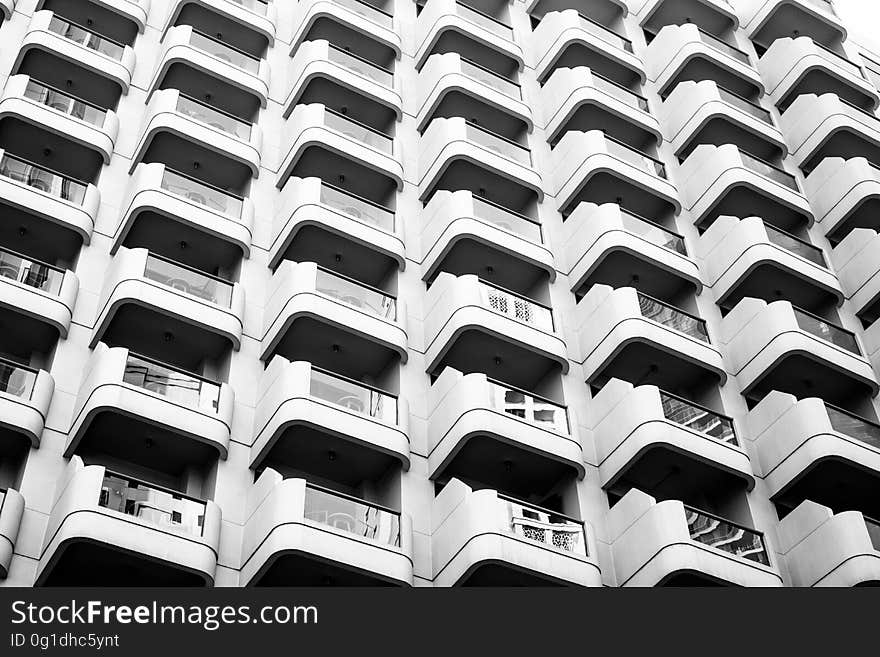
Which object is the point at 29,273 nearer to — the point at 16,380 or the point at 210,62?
the point at 16,380

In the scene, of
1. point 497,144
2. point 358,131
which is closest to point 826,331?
point 497,144

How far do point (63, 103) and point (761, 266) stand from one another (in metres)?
17.7

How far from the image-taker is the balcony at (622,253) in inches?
1168

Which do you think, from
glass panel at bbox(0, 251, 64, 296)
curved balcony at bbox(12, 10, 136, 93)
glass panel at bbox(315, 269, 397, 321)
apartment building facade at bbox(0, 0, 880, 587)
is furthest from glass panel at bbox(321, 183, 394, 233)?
glass panel at bbox(0, 251, 64, 296)

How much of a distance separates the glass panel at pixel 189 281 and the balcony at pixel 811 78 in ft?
69.9

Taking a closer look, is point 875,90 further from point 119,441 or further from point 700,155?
point 119,441

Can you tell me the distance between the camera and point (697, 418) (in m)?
26.0

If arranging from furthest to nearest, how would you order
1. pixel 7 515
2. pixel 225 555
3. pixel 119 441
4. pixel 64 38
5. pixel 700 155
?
pixel 700 155
pixel 64 38
pixel 119 441
pixel 225 555
pixel 7 515

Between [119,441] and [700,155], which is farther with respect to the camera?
[700,155]

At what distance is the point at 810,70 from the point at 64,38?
22.9 metres

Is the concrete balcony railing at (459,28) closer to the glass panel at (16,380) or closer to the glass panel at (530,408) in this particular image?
the glass panel at (530,408)

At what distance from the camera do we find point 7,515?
19953 millimetres

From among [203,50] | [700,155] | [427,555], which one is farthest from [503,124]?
[427,555]

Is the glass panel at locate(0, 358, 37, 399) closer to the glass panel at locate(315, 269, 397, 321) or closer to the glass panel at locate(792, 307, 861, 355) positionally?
the glass panel at locate(315, 269, 397, 321)
